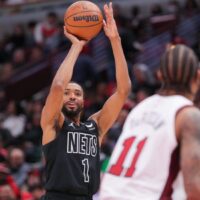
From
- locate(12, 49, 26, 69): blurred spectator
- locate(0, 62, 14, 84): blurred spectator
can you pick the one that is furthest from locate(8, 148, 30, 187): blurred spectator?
locate(12, 49, 26, 69): blurred spectator

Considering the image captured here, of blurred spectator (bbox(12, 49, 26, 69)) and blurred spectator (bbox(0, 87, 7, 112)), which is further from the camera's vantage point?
blurred spectator (bbox(12, 49, 26, 69))

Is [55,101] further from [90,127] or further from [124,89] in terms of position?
[124,89]

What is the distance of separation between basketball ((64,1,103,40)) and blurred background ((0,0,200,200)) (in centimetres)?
364

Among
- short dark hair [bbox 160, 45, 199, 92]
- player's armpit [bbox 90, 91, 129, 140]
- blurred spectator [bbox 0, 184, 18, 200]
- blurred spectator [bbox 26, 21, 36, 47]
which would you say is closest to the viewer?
short dark hair [bbox 160, 45, 199, 92]

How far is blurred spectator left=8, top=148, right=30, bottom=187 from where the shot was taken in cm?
1131

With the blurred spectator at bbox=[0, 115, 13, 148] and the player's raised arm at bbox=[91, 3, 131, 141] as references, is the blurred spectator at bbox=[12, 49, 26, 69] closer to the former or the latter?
the blurred spectator at bbox=[0, 115, 13, 148]

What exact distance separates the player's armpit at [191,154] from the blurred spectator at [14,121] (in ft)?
31.6

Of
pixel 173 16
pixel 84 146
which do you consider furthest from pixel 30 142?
pixel 84 146

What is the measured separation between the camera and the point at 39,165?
11945 mm

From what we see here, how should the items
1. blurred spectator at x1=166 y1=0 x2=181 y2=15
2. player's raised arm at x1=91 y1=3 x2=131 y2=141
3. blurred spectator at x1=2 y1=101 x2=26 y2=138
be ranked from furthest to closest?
blurred spectator at x1=166 y1=0 x2=181 y2=15, blurred spectator at x1=2 y1=101 x2=26 y2=138, player's raised arm at x1=91 y1=3 x2=131 y2=141

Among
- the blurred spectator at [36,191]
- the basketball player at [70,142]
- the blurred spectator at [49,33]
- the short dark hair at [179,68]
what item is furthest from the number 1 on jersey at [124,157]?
the blurred spectator at [49,33]

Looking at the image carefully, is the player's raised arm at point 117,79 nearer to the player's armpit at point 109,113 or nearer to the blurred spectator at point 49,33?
the player's armpit at point 109,113

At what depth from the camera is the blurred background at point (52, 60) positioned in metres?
12.0

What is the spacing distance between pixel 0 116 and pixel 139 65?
3230 millimetres
